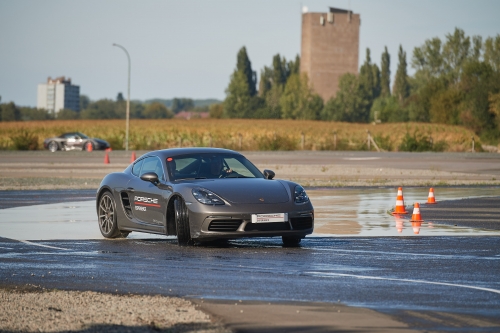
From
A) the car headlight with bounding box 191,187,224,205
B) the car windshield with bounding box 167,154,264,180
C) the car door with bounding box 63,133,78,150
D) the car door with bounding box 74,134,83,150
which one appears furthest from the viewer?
the car door with bounding box 63,133,78,150

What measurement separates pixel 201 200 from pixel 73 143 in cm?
5527

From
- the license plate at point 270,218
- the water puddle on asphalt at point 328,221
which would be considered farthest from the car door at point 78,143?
the license plate at point 270,218

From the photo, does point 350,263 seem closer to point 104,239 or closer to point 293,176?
point 104,239

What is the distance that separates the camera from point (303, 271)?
10992 mm

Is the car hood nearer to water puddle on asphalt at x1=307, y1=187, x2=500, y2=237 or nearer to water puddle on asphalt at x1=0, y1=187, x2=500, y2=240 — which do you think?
water puddle on asphalt at x1=0, y1=187, x2=500, y2=240

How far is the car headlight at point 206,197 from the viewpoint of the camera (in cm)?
1363

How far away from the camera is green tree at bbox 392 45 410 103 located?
173 metres

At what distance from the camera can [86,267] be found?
11430 millimetres

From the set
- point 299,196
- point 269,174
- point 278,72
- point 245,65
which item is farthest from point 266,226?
point 278,72

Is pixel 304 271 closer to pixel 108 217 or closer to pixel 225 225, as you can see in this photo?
pixel 225 225

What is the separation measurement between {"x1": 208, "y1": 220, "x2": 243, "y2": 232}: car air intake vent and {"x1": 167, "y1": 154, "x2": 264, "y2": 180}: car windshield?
1.33 metres

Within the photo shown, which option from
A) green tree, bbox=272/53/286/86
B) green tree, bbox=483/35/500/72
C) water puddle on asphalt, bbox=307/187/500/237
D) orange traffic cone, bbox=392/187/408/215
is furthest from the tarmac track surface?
green tree, bbox=272/53/286/86

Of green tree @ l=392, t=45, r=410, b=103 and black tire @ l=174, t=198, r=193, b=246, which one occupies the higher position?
green tree @ l=392, t=45, r=410, b=103

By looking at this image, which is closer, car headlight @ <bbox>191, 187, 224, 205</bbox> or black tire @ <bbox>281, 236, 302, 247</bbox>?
car headlight @ <bbox>191, 187, 224, 205</bbox>
